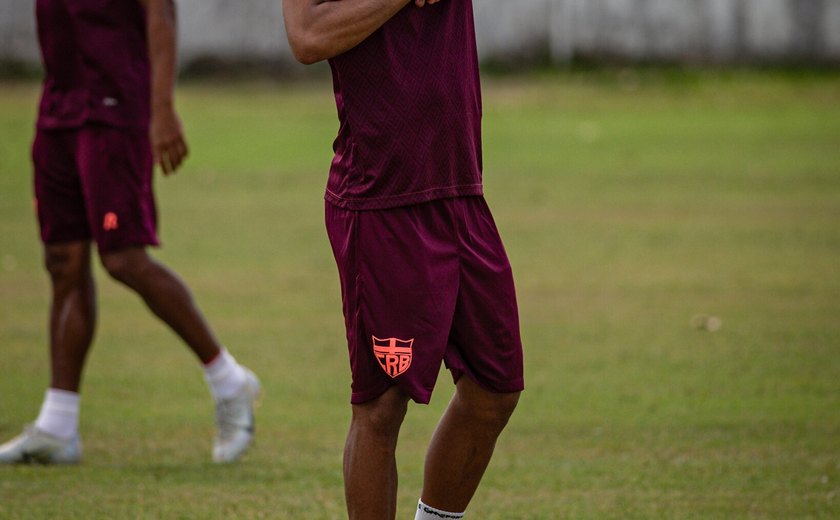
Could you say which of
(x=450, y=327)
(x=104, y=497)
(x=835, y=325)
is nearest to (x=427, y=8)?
(x=450, y=327)

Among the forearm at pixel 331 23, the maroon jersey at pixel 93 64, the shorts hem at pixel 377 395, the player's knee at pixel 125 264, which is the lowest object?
the player's knee at pixel 125 264

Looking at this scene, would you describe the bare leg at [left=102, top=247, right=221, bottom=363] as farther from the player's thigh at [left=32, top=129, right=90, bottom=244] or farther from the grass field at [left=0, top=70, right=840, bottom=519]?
the grass field at [left=0, top=70, right=840, bottom=519]

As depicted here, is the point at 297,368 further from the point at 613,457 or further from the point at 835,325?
the point at 835,325

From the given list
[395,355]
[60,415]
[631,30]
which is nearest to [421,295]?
[395,355]

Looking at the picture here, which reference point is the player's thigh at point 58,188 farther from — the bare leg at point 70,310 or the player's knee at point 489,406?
the player's knee at point 489,406

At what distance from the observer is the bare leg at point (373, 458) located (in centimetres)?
404

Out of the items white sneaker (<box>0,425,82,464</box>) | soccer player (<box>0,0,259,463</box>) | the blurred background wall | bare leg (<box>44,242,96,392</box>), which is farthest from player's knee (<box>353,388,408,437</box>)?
the blurred background wall

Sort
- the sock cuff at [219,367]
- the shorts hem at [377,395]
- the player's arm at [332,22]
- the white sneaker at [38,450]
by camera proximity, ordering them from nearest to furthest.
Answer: the player's arm at [332,22], the shorts hem at [377,395], the white sneaker at [38,450], the sock cuff at [219,367]

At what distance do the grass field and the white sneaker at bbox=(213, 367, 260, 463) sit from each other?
98 millimetres

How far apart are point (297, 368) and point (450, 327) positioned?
3820mm

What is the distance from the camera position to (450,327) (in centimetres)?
408

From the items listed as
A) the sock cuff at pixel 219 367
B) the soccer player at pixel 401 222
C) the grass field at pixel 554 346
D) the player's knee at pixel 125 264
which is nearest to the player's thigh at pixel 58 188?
the player's knee at pixel 125 264

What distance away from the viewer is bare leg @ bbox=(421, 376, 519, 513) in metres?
4.21

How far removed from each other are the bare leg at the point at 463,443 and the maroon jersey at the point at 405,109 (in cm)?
62
